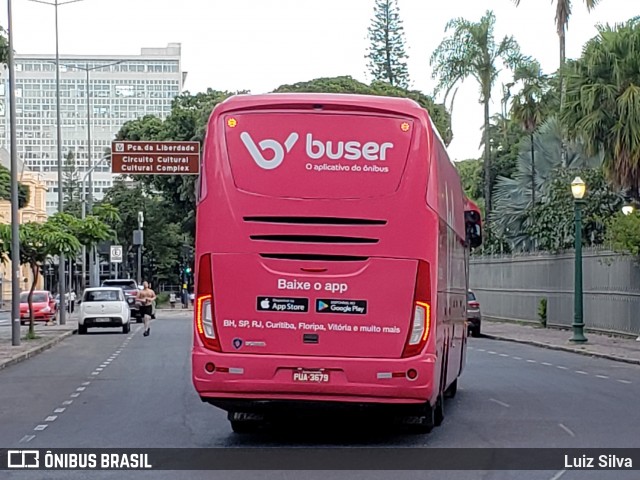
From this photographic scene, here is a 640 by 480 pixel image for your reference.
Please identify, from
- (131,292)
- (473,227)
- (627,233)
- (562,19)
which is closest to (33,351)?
(473,227)

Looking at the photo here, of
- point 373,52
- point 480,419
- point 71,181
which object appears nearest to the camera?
point 480,419

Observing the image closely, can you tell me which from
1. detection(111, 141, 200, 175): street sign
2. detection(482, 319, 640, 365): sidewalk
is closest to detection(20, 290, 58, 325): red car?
detection(111, 141, 200, 175): street sign

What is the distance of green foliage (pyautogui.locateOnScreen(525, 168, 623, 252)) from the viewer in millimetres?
41312

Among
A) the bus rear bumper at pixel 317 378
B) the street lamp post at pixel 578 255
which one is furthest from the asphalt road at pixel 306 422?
the street lamp post at pixel 578 255

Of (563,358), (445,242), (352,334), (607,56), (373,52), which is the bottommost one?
(563,358)

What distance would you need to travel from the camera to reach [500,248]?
50.2 m

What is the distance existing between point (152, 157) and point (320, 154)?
30.6m

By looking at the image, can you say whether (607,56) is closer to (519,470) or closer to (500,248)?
(500,248)

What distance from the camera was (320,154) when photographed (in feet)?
39.6

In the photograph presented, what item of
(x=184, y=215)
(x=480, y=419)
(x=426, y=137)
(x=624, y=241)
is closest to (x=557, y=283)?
(x=624, y=241)

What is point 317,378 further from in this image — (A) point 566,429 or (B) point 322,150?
(A) point 566,429

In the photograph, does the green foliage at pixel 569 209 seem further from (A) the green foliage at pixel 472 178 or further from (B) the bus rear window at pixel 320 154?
(B) the bus rear window at pixel 320 154

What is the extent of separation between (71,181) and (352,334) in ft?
373

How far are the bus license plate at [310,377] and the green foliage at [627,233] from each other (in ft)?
64.0
